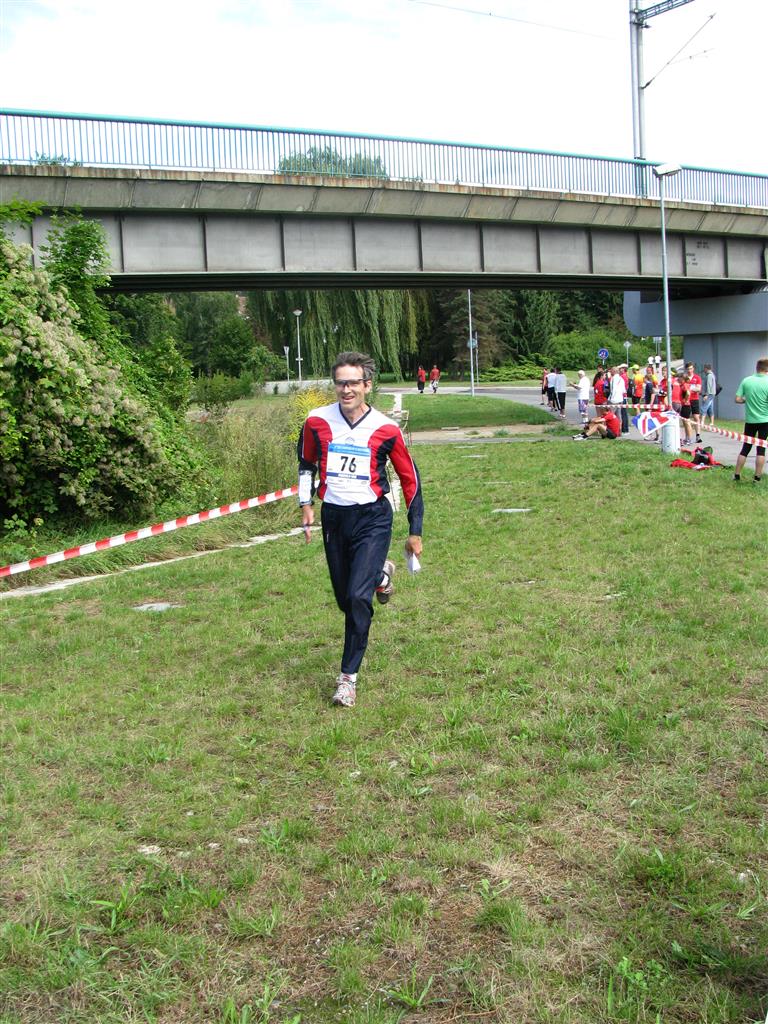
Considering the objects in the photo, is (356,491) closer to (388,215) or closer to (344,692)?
(344,692)

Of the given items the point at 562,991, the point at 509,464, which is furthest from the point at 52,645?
the point at 509,464

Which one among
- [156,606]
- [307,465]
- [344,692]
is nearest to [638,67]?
[156,606]

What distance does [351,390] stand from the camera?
244 inches

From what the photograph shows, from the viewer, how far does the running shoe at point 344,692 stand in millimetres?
5965

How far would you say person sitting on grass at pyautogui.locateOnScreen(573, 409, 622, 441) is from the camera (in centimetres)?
2598

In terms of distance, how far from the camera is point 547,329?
89.0 m

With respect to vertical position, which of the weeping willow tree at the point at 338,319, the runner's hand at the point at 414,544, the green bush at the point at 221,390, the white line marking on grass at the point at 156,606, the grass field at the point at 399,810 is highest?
the weeping willow tree at the point at 338,319

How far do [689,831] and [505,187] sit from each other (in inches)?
1027

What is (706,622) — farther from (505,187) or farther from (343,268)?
(505,187)

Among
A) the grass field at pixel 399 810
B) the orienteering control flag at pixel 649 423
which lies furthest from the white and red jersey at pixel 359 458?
the orienteering control flag at pixel 649 423

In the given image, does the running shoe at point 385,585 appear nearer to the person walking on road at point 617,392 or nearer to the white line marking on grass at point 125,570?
the white line marking on grass at point 125,570

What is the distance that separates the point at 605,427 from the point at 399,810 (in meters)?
22.8

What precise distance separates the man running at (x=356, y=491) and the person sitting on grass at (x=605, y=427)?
65.8 feet

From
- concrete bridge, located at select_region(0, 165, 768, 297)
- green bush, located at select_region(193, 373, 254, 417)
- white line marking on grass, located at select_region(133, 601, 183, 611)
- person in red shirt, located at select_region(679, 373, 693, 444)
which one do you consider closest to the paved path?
person in red shirt, located at select_region(679, 373, 693, 444)
